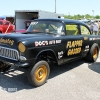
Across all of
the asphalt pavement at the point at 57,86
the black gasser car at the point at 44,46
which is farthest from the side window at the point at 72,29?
the asphalt pavement at the point at 57,86

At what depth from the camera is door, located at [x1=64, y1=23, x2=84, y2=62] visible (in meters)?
5.55

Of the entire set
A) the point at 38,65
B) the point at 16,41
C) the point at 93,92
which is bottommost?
the point at 93,92

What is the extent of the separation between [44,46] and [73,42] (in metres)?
1.44

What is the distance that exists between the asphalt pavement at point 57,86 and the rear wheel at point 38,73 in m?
0.14

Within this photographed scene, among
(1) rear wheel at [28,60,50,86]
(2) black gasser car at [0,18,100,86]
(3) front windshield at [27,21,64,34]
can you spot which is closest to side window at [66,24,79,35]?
(2) black gasser car at [0,18,100,86]

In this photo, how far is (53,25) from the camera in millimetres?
5578

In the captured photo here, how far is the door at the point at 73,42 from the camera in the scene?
219 inches

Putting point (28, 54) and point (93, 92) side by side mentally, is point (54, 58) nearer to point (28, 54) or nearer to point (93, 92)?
point (28, 54)

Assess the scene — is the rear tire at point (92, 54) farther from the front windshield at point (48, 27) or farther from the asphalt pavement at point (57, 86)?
the front windshield at point (48, 27)

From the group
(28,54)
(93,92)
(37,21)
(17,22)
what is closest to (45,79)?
(28,54)

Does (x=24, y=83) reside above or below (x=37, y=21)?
below

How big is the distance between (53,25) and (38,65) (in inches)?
61.4

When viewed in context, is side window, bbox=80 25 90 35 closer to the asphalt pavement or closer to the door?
the door

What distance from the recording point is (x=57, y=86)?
4.74 metres
